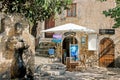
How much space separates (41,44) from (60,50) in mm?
2697

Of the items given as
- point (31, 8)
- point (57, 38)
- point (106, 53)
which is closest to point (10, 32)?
point (31, 8)

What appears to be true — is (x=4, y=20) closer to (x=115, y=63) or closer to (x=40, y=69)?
(x=40, y=69)

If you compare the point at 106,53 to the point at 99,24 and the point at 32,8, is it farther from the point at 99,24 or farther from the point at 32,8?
the point at 32,8

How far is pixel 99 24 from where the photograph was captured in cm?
2403

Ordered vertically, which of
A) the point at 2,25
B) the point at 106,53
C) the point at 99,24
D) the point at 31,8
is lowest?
the point at 106,53

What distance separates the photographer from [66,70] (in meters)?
17.8

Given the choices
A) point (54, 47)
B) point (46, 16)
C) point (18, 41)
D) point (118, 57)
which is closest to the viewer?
point (18, 41)

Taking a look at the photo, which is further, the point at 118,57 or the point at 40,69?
the point at 118,57

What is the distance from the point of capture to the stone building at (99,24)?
23.5 m

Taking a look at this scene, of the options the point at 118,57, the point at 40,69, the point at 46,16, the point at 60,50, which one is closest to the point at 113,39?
the point at 118,57

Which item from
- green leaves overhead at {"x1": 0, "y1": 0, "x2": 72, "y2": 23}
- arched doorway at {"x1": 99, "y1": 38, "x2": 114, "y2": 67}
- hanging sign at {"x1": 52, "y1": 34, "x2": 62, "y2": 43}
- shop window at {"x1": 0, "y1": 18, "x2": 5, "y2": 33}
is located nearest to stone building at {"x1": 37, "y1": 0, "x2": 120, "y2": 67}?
arched doorway at {"x1": 99, "y1": 38, "x2": 114, "y2": 67}

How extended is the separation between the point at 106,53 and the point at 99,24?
2.32 metres

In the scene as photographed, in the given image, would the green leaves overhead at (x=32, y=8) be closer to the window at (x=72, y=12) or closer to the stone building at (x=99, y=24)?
the stone building at (x=99, y=24)

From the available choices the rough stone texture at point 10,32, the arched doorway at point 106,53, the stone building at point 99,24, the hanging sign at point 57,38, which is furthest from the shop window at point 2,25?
the arched doorway at point 106,53
